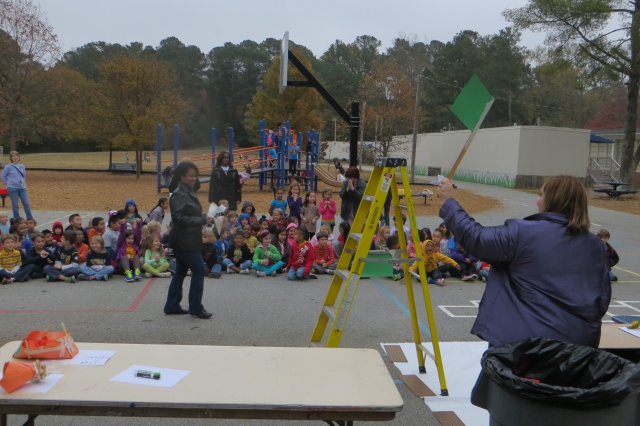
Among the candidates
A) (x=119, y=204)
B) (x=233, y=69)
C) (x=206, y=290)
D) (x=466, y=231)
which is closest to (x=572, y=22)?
(x=119, y=204)

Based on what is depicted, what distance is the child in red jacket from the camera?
9.24 metres

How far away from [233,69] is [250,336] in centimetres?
5713

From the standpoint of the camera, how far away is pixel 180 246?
256 inches

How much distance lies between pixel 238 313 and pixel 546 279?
4781 millimetres

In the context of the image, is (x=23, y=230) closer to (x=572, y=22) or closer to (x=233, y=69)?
(x=572, y=22)

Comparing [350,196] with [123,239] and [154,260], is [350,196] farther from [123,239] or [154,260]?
[123,239]

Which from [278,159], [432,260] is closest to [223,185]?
[432,260]

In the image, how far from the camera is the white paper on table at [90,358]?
3.11 metres

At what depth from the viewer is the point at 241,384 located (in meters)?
2.87

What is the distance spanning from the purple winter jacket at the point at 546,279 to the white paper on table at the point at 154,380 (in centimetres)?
160

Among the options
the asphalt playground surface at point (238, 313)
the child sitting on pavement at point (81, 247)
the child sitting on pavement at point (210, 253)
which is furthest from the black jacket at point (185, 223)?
the child sitting on pavement at point (81, 247)

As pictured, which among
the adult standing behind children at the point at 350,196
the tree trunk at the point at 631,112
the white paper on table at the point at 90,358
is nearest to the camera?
the white paper on table at the point at 90,358

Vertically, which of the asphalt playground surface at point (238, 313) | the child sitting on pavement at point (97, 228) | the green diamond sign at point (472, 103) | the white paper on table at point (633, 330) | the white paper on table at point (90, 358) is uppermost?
the green diamond sign at point (472, 103)

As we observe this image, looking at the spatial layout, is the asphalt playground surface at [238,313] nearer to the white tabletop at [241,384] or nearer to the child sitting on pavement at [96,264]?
the child sitting on pavement at [96,264]
